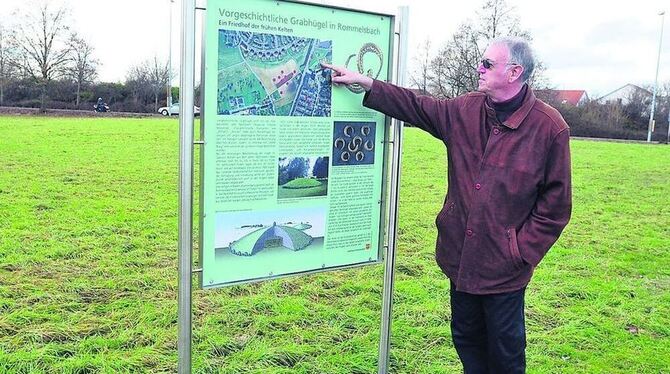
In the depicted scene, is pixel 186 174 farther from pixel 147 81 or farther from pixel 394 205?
pixel 147 81

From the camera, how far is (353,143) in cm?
313

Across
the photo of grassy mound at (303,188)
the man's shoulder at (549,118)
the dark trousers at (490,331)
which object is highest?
the man's shoulder at (549,118)

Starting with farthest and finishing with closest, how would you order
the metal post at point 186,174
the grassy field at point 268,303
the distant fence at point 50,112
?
1. the distant fence at point 50,112
2. the grassy field at point 268,303
3. the metal post at point 186,174

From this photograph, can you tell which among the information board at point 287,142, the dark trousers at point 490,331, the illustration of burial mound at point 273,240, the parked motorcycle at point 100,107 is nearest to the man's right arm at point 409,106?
the information board at point 287,142

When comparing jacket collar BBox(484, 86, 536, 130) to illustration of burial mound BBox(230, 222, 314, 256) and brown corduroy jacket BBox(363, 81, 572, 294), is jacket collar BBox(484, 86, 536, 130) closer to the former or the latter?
brown corduroy jacket BBox(363, 81, 572, 294)

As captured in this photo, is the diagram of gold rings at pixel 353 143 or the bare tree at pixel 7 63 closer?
the diagram of gold rings at pixel 353 143

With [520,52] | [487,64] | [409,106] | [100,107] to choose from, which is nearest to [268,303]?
[409,106]

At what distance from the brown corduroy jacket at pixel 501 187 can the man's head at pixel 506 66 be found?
0.10 metres

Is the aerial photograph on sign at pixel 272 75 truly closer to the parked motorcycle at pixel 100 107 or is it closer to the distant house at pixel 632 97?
the parked motorcycle at pixel 100 107

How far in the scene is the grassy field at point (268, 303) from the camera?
13.4 feet

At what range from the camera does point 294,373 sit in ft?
12.8

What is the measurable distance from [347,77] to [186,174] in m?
0.90

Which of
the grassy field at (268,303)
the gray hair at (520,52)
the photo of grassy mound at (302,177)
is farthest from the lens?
the grassy field at (268,303)

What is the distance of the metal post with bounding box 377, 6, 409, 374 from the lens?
3244 mm
